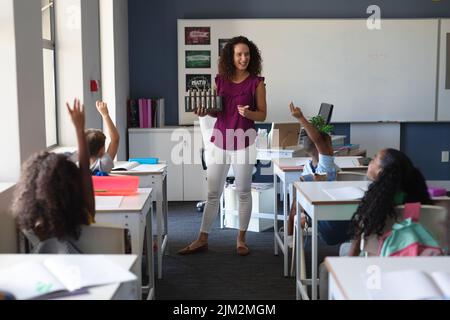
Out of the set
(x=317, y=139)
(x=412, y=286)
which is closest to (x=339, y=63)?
(x=317, y=139)

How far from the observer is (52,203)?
2314mm

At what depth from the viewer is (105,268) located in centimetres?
196

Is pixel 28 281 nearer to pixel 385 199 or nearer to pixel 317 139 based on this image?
pixel 385 199

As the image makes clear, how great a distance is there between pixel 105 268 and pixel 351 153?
4828 mm

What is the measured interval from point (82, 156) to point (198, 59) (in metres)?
4.72

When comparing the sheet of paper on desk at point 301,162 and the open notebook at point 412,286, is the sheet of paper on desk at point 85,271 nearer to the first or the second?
the open notebook at point 412,286

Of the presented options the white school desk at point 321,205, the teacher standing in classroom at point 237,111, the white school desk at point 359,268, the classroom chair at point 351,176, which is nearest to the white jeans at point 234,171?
the teacher standing in classroom at point 237,111

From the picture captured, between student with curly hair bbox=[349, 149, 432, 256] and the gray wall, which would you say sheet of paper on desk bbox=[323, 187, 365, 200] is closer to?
student with curly hair bbox=[349, 149, 432, 256]

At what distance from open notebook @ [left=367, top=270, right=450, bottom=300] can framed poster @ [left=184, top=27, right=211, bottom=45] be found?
5441mm

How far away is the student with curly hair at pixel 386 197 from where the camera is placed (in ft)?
8.57

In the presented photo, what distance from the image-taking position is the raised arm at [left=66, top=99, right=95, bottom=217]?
2467 millimetres

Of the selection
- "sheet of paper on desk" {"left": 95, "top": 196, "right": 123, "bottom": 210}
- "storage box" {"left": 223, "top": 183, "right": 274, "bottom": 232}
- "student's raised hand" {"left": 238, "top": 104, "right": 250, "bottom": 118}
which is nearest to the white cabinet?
"storage box" {"left": 223, "top": 183, "right": 274, "bottom": 232}

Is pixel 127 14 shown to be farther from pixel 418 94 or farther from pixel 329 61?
pixel 418 94

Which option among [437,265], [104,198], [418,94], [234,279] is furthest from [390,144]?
[437,265]
